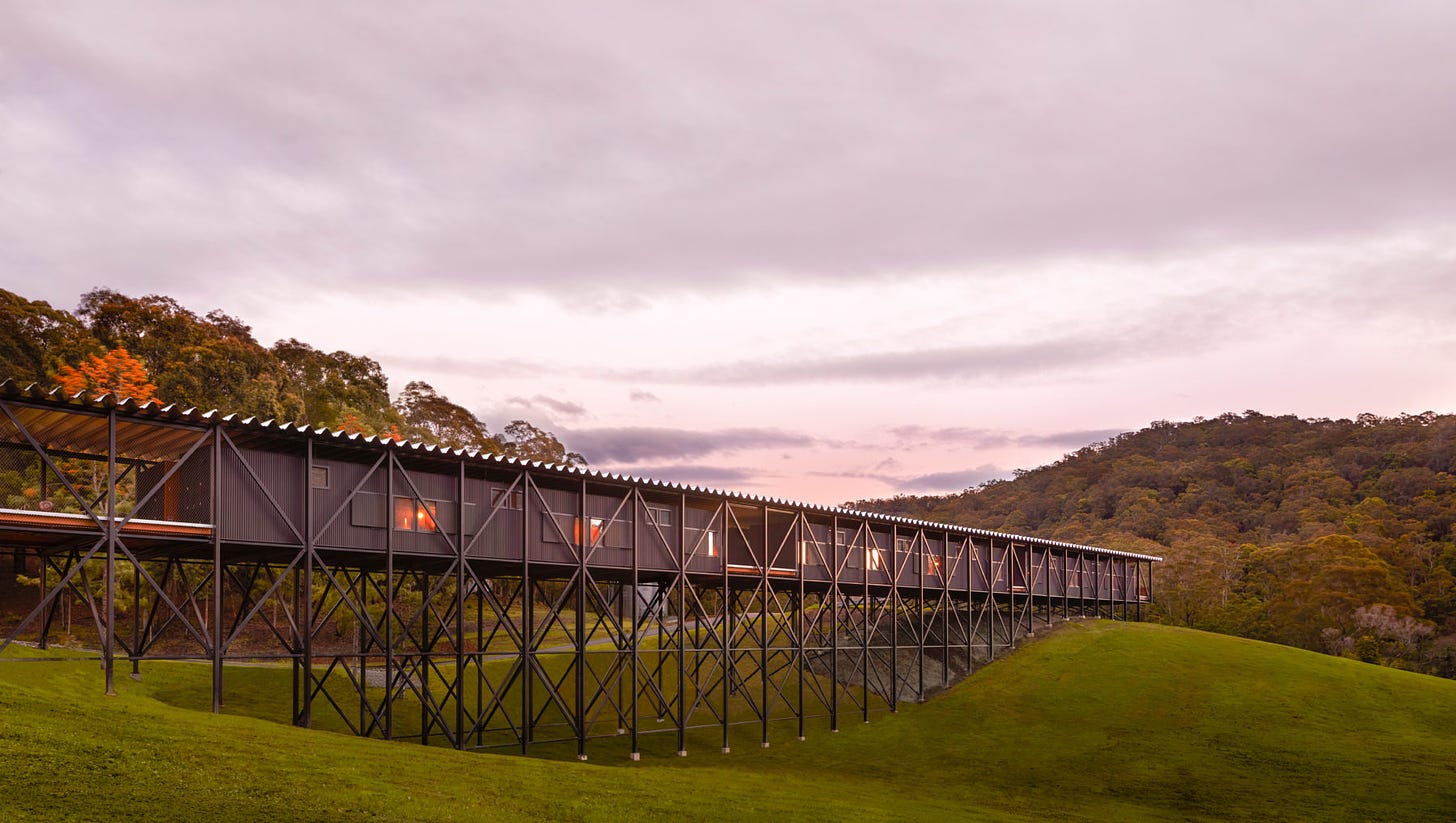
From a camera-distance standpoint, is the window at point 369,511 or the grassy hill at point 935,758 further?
the window at point 369,511

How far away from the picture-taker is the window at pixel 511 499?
115 feet

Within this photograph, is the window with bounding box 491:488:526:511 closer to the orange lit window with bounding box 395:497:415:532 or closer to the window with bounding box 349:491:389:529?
the orange lit window with bounding box 395:497:415:532

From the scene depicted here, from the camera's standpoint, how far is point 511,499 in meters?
36.6

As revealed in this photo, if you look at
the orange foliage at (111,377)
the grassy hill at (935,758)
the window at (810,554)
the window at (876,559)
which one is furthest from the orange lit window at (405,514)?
the orange foliage at (111,377)

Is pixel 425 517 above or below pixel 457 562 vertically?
above

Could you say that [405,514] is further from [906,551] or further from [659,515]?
[906,551]

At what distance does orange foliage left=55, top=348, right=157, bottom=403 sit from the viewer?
64375mm

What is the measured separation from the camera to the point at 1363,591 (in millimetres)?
81250

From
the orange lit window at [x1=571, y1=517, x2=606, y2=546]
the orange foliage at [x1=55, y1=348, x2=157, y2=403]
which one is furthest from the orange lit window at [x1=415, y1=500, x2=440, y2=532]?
the orange foliage at [x1=55, y1=348, x2=157, y2=403]

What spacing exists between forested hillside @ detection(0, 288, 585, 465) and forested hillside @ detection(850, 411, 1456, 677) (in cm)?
6534

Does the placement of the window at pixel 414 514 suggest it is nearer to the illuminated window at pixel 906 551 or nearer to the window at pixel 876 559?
the window at pixel 876 559

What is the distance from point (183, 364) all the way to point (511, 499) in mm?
36852

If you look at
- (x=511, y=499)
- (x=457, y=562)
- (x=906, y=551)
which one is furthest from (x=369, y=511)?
(x=906, y=551)

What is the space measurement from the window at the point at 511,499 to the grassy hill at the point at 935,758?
847 cm
